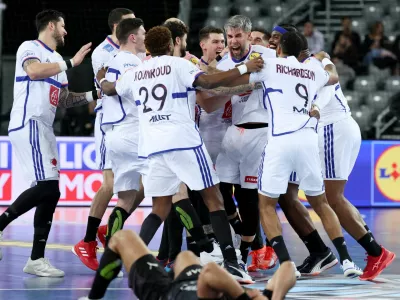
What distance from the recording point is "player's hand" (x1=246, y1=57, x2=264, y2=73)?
25.0ft

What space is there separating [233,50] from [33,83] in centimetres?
184

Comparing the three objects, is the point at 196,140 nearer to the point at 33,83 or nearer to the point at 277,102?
the point at 277,102

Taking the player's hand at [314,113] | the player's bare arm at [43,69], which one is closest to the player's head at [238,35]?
the player's hand at [314,113]

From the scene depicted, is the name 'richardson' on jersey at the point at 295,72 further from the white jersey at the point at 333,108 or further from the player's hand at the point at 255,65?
the white jersey at the point at 333,108

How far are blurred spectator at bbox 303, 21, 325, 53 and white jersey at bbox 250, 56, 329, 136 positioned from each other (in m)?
10.3

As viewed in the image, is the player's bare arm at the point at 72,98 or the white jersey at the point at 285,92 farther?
the player's bare arm at the point at 72,98

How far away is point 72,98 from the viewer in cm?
905

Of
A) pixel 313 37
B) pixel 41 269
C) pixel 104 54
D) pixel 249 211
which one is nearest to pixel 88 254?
pixel 41 269

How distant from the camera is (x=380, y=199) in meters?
15.5

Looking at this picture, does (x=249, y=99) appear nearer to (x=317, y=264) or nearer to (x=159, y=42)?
(x=159, y=42)

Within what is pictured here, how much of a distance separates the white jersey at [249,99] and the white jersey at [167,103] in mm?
978

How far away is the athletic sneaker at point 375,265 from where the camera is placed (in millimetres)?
7984

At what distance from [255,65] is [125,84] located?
1.14 metres

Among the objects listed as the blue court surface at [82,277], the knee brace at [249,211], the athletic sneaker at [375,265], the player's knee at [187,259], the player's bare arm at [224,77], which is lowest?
the blue court surface at [82,277]
